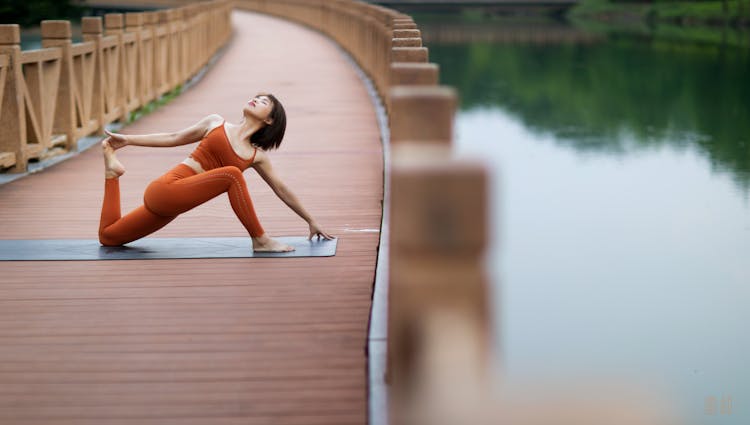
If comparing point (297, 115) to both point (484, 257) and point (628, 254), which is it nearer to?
point (628, 254)

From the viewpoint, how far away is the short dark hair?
6.47m

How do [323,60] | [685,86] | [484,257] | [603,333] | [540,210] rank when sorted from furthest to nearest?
[685,86] → [323,60] → [540,210] → [603,333] → [484,257]

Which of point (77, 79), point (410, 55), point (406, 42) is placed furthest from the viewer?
point (77, 79)

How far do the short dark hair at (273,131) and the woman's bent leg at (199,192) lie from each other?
245 mm

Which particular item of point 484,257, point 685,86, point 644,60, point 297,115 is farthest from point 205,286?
point 644,60

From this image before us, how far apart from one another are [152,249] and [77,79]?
17.2ft

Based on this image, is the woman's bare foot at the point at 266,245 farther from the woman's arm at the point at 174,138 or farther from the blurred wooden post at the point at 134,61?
the blurred wooden post at the point at 134,61

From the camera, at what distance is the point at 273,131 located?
6477mm

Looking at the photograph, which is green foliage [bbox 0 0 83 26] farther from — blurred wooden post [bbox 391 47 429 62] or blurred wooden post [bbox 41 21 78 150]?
blurred wooden post [bbox 391 47 429 62]

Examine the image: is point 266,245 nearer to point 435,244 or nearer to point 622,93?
point 435,244

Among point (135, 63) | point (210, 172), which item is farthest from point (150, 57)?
point (210, 172)

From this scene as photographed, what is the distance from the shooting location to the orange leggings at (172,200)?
21.1 ft

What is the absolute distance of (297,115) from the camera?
1490cm

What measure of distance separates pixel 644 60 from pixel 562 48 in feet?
Answer: 25.1
